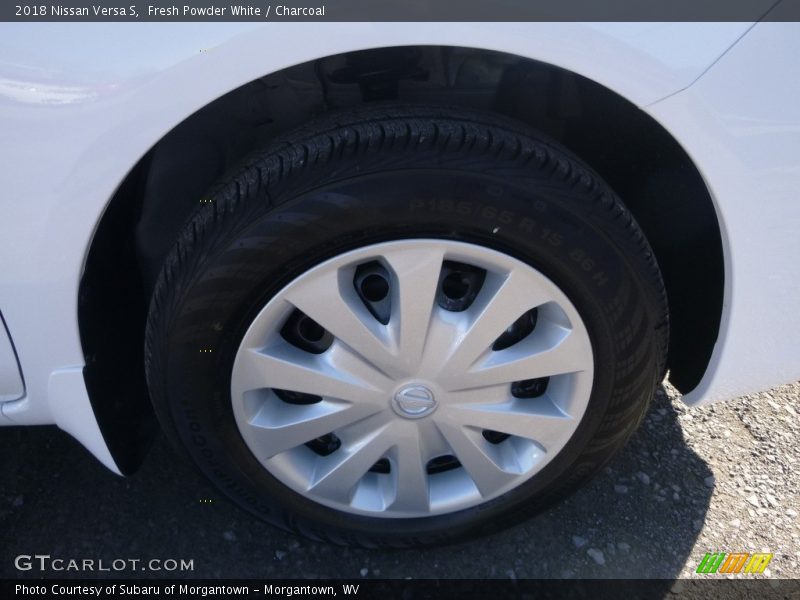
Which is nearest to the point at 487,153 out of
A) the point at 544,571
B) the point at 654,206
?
the point at 654,206

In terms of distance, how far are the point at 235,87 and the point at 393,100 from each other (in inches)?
13.7

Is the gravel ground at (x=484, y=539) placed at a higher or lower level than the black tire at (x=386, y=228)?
lower

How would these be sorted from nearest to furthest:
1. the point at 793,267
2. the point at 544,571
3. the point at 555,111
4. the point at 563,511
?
the point at 793,267, the point at 555,111, the point at 544,571, the point at 563,511

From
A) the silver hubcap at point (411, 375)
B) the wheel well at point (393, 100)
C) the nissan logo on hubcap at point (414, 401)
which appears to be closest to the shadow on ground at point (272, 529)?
the silver hubcap at point (411, 375)

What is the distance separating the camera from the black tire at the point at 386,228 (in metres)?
1.33

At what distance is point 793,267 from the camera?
1438 millimetres

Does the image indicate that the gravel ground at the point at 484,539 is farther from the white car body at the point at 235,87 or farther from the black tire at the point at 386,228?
the white car body at the point at 235,87
